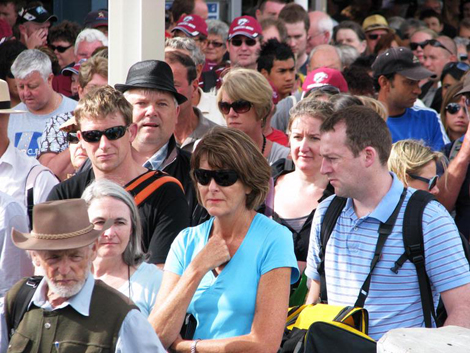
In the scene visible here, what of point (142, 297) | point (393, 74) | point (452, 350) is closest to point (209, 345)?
point (142, 297)

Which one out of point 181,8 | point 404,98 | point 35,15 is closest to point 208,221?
point 404,98

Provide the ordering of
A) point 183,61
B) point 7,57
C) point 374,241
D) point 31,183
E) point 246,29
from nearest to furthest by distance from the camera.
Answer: point 374,241, point 31,183, point 183,61, point 7,57, point 246,29

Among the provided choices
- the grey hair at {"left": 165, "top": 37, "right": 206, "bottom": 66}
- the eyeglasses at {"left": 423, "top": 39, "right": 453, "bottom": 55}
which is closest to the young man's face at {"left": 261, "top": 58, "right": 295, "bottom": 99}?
the grey hair at {"left": 165, "top": 37, "right": 206, "bottom": 66}

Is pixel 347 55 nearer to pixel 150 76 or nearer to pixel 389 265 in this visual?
pixel 150 76

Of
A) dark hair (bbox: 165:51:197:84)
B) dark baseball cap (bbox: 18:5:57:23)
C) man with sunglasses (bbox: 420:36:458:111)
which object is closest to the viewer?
dark hair (bbox: 165:51:197:84)

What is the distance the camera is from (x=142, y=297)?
4109 mm

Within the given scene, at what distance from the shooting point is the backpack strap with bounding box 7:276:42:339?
3357mm

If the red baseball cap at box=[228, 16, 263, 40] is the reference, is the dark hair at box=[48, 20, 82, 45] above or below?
below

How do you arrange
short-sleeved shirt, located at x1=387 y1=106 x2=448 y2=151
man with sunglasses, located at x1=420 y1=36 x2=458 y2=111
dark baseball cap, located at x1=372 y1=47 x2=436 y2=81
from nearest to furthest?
1. short-sleeved shirt, located at x1=387 y1=106 x2=448 y2=151
2. dark baseball cap, located at x1=372 y1=47 x2=436 y2=81
3. man with sunglasses, located at x1=420 y1=36 x2=458 y2=111

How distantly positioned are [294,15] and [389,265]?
751cm

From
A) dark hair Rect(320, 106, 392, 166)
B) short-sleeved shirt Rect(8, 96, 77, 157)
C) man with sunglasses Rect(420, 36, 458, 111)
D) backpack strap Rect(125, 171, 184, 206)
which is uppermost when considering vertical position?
dark hair Rect(320, 106, 392, 166)

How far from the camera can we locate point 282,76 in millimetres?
8539

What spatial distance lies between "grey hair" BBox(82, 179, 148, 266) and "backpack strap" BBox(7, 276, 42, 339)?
2.78 ft

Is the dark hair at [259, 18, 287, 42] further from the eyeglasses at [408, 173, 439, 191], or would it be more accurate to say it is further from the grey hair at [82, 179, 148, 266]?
the grey hair at [82, 179, 148, 266]
